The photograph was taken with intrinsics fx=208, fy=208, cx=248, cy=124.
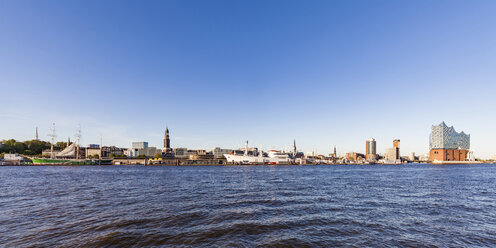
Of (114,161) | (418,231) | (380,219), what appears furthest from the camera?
(114,161)

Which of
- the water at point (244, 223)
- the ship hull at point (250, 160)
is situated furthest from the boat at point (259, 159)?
the water at point (244, 223)

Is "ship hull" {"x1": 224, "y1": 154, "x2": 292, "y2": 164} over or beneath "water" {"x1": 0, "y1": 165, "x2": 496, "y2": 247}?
beneath

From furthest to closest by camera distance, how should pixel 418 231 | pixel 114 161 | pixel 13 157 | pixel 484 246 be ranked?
pixel 114 161 → pixel 13 157 → pixel 418 231 → pixel 484 246

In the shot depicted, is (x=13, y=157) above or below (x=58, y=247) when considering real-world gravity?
below

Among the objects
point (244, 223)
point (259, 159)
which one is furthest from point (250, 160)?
point (244, 223)

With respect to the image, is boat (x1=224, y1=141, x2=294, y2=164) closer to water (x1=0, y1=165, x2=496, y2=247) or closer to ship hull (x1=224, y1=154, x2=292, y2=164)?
ship hull (x1=224, y1=154, x2=292, y2=164)

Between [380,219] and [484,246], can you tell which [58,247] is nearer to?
[380,219]

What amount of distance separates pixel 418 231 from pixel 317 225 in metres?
7.12

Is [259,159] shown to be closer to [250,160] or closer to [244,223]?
[250,160]

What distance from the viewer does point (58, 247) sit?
11773mm

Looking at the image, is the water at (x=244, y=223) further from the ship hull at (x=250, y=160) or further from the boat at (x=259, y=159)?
the boat at (x=259, y=159)

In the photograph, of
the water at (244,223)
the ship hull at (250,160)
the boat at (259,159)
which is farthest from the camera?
the boat at (259,159)

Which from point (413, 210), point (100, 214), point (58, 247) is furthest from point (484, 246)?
point (100, 214)

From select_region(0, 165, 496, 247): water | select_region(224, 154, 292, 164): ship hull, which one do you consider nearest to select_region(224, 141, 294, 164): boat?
select_region(224, 154, 292, 164): ship hull
